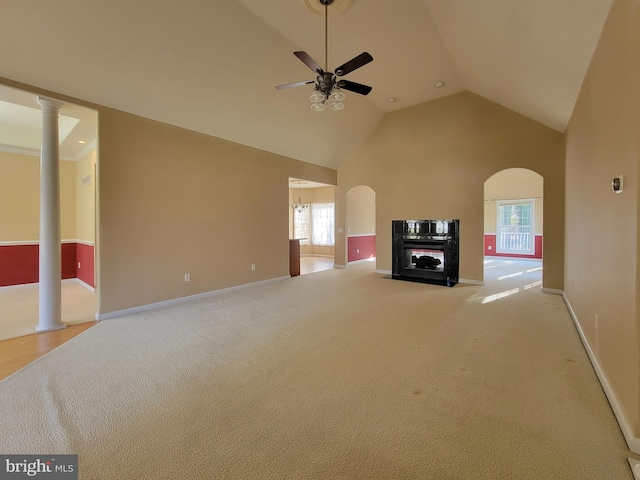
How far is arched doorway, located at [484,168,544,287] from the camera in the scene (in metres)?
9.04

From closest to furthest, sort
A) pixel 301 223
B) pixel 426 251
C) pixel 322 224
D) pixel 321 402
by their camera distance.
Answer: 1. pixel 321 402
2. pixel 426 251
3. pixel 322 224
4. pixel 301 223

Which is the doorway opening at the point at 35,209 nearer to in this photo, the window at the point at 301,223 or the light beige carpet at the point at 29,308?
the light beige carpet at the point at 29,308

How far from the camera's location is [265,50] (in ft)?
12.7

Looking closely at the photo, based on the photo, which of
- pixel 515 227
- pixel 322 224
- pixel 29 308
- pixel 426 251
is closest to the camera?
pixel 29 308

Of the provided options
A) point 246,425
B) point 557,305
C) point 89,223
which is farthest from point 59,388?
point 557,305

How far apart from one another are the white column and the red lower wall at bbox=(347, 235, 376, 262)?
6.56 meters

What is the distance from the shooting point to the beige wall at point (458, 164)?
5102 mm

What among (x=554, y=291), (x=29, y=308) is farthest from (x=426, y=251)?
(x=29, y=308)

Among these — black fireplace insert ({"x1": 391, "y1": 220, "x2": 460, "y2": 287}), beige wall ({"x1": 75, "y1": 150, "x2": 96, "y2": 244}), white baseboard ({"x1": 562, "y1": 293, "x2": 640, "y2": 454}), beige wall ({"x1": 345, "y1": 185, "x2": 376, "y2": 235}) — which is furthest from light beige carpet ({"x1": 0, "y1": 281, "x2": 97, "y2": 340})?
beige wall ({"x1": 345, "y1": 185, "x2": 376, "y2": 235})

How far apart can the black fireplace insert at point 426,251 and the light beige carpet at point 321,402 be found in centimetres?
236

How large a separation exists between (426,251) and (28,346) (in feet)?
21.1

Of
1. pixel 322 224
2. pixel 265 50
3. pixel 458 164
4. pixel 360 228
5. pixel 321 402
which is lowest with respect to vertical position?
pixel 321 402

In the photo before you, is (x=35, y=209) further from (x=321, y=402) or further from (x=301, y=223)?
(x=301, y=223)

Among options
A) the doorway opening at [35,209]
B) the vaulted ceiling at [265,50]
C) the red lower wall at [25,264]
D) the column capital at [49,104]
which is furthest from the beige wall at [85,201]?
the vaulted ceiling at [265,50]
